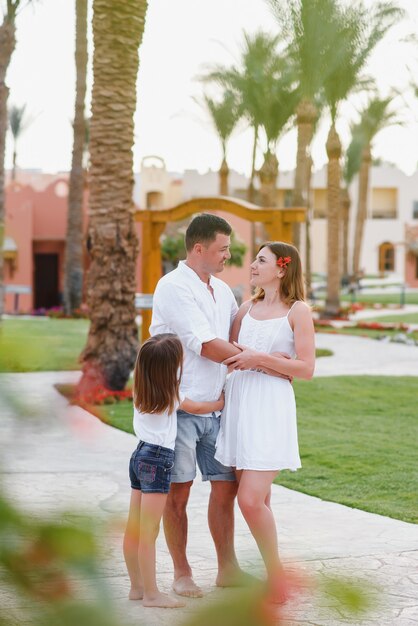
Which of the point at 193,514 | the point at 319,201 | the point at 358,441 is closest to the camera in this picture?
the point at 193,514

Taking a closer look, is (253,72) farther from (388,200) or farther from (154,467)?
(388,200)

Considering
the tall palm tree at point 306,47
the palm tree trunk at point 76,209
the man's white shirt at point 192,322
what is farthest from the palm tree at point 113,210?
the palm tree trunk at point 76,209

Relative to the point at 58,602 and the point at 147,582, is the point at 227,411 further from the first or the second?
the point at 58,602

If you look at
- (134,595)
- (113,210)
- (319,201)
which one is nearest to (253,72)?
(113,210)

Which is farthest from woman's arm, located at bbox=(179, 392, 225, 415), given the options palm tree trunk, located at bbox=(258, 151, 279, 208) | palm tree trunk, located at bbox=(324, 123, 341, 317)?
palm tree trunk, located at bbox=(258, 151, 279, 208)

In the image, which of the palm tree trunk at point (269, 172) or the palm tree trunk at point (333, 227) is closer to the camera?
the palm tree trunk at point (333, 227)

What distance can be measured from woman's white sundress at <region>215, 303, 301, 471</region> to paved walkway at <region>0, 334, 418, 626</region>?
43cm

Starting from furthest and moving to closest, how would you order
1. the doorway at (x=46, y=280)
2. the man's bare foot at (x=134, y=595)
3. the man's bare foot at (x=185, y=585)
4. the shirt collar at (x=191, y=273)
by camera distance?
the doorway at (x=46, y=280)
the shirt collar at (x=191, y=273)
the man's bare foot at (x=185, y=585)
the man's bare foot at (x=134, y=595)

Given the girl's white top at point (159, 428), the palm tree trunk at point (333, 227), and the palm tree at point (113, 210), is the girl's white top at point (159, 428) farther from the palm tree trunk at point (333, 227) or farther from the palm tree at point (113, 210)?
the palm tree trunk at point (333, 227)

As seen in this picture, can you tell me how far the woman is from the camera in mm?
4668

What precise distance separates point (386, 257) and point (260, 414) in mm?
70515

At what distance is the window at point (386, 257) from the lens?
241 feet

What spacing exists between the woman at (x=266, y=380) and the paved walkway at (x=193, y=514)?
13.1 inches

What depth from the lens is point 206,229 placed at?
4750 millimetres
